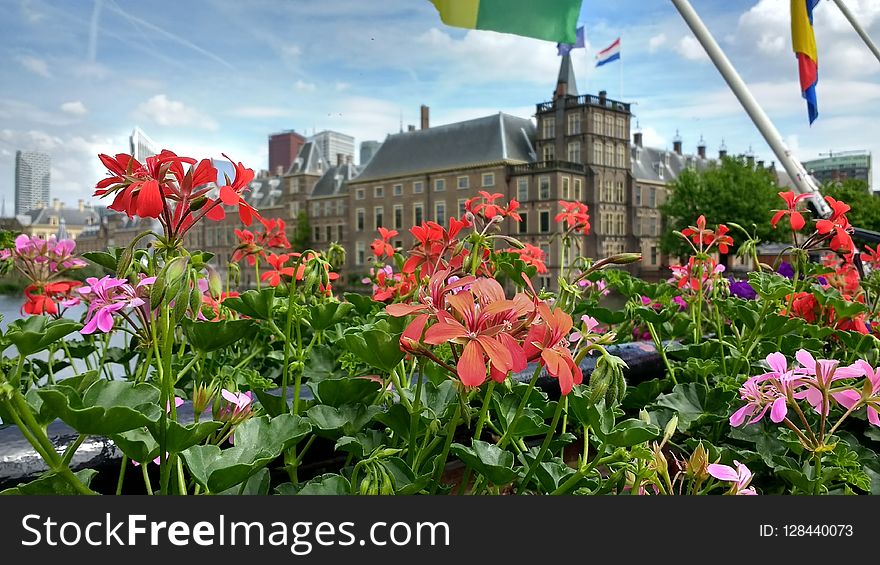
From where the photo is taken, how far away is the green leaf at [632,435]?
69 cm

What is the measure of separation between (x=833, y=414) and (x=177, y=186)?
3.73ft

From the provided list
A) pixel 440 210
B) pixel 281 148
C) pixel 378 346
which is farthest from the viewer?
pixel 281 148

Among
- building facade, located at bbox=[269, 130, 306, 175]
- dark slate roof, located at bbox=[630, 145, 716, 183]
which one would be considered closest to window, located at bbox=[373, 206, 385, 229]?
dark slate roof, located at bbox=[630, 145, 716, 183]

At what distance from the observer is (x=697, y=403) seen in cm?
115

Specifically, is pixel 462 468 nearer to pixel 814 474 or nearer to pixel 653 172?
pixel 814 474

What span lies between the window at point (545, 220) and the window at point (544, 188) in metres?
0.66

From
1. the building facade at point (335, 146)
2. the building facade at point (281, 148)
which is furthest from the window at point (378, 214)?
the building facade at point (281, 148)

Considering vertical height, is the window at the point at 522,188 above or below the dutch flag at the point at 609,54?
below

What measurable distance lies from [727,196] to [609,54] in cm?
899

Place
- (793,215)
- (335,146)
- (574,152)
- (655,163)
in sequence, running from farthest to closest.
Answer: (335,146) → (655,163) → (574,152) → (793,215)

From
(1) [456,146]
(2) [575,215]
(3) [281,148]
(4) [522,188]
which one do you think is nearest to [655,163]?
(4) [522,188]

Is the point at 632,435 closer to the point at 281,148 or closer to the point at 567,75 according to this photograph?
the point at 567,75

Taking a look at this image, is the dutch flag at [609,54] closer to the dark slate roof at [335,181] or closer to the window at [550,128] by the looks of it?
the window at [550,128]

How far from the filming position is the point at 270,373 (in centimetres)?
150
